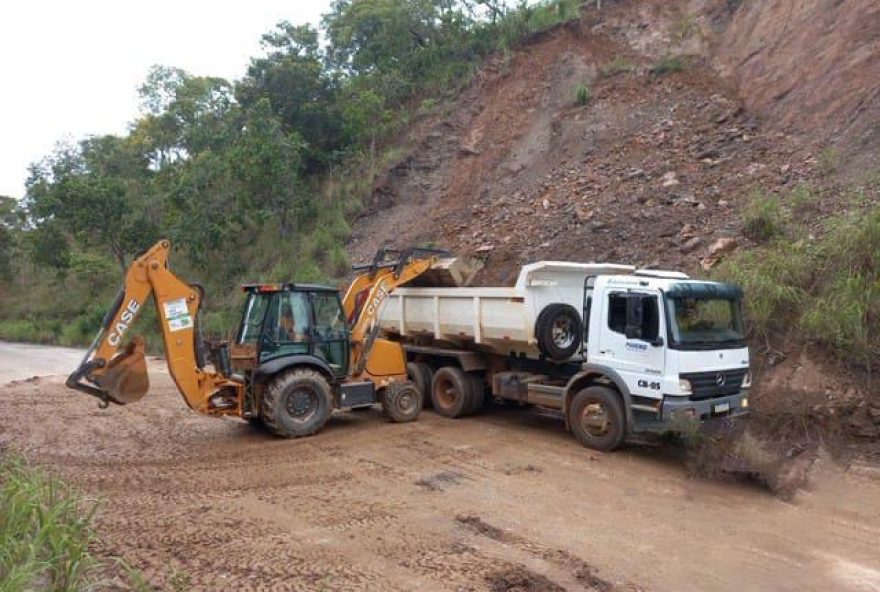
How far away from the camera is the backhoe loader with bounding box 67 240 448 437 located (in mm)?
8500

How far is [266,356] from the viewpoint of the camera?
9328 mm

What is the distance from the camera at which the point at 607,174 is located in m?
16.8

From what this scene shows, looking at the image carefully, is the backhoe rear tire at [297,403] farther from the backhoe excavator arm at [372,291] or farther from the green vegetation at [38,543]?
the green vegetation at [38,543]

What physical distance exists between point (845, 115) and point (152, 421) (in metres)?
13.7

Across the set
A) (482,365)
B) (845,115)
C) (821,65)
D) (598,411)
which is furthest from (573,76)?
(598,411)

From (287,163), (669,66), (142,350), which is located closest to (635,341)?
(142,350)

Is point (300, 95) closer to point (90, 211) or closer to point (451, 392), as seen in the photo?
point (90, 211)

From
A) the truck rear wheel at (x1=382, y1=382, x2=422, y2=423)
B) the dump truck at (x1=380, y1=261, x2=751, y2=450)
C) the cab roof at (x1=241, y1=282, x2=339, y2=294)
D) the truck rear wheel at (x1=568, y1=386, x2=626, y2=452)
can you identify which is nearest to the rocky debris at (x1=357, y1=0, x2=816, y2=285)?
the dump truck at (x1=380, y1=261, x2=751, y2=450)

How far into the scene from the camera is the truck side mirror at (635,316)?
8.18 meters

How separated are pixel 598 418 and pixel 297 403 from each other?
3880 millimetres

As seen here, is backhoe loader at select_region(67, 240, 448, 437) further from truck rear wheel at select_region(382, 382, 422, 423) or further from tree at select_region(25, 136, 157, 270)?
tree at select_region(25, 136, 157, 270)

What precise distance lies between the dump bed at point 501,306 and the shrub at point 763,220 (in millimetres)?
3182

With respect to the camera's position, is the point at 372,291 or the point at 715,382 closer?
the point at 715,382

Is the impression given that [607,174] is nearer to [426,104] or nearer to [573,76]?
[573,76]
